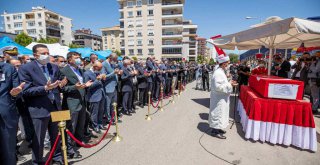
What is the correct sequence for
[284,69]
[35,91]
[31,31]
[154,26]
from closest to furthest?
[35,91], [284,69], [154,26], [31,31]

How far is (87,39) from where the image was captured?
90.2 metres

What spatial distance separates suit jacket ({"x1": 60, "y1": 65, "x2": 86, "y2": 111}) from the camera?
3438 millimetres

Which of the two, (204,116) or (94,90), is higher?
(94,90)

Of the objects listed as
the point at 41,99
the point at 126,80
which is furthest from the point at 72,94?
the point at 126,80

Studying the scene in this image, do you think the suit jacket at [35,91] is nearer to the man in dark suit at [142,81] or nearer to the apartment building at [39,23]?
the man in dark suit at [142,81]

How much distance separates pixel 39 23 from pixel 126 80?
7111 cm

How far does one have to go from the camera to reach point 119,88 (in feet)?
22.8

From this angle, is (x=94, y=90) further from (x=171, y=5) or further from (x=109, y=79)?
(x=171, y=5)

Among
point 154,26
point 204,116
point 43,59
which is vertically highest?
point 154,26

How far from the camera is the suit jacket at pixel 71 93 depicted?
3.44 metres

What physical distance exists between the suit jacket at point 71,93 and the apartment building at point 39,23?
6798 cm

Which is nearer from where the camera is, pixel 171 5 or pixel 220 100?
pixel 220 100

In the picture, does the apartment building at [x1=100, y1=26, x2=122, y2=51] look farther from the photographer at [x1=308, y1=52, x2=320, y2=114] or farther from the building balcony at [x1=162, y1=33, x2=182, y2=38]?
the photographer at [x1=308, y1=52, x2=320, y2=114]

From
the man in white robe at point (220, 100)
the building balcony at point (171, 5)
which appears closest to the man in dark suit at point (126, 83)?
the man in white robe at point (220, 100)
